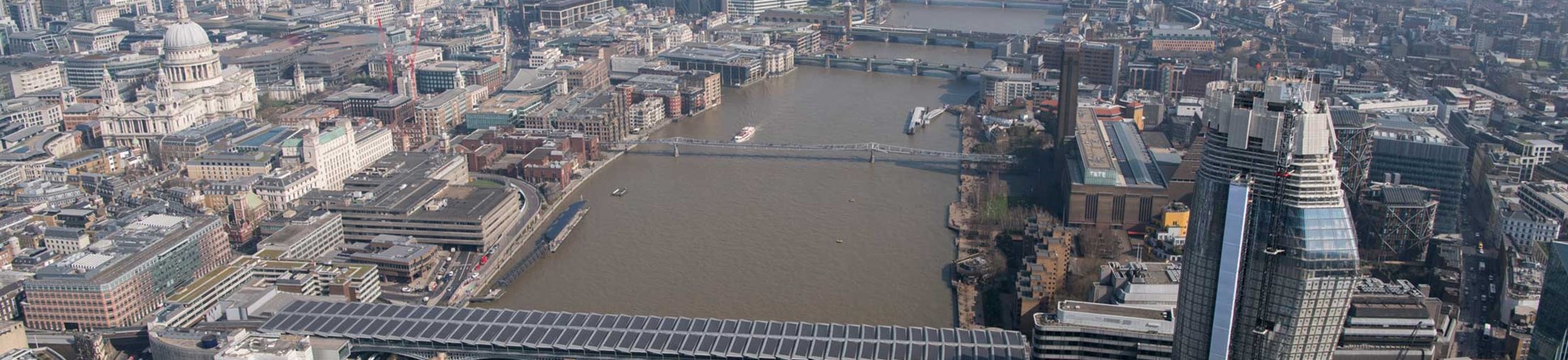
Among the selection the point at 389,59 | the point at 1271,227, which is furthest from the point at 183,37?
the point at 1271,227

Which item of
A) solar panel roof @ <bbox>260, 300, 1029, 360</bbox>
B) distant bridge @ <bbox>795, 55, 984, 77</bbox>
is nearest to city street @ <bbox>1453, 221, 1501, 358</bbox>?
solar panel roof @ <bbox>260, 300, 1029, 360</bbox>

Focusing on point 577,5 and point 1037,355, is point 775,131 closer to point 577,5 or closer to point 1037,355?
point 1037,355

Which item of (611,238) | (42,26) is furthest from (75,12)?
(611,238)

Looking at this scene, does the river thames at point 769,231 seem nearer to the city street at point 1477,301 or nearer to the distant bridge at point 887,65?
the city street at point 1477,301

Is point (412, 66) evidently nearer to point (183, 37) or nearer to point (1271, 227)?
point (183, 37)

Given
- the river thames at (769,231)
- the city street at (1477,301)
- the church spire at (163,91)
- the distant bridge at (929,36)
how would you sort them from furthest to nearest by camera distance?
the distant bridge at (929,36), the church spire at (163,91), the river thames at (769,231), the city street at (1477,301)

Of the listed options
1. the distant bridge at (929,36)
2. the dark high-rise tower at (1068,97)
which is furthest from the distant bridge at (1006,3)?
the dark high-rise tower at (1068,97)
